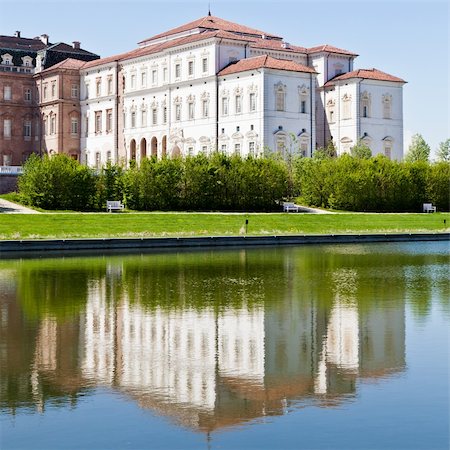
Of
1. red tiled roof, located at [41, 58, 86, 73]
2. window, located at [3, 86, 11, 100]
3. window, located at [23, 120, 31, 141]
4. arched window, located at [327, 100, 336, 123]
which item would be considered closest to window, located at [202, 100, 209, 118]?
arched window, located at [327, 100, 336, 123]

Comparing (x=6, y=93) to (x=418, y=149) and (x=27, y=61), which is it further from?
(x=418, y=149)

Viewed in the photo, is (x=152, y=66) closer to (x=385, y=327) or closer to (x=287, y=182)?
(x=287, y=182)

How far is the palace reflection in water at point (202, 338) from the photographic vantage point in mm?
11992

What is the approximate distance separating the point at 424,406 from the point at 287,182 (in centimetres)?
5636

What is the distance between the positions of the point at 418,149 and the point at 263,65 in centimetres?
3034

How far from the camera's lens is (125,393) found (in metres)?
12.0

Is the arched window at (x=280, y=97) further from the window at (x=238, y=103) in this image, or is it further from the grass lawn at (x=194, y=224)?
the grass lawn at (x=194, y=224)

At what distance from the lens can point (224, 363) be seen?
13969mm

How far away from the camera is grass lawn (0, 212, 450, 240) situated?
46.7m

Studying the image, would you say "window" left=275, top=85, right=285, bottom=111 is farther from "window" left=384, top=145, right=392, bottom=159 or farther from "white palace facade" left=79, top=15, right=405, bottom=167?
"window" left=384, top=145, right=392, bottom=159

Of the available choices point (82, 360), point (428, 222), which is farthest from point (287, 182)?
point (82, 360)

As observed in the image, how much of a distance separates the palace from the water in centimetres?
5533

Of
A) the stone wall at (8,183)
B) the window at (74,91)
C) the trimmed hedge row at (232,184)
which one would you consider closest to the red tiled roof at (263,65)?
the trimmed hedge row at (232,184)

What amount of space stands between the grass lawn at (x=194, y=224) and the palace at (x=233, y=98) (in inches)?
886
